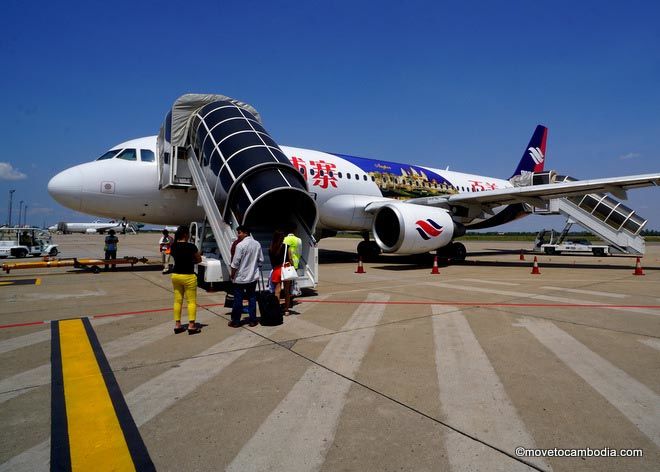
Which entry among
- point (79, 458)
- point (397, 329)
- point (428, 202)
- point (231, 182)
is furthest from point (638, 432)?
point (428, 202)

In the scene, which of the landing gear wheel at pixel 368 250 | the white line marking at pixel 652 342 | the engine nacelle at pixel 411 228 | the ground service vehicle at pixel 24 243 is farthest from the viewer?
the ground service vehicle at pixel 24 243

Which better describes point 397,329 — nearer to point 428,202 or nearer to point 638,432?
point 638,432

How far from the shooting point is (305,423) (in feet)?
9.73

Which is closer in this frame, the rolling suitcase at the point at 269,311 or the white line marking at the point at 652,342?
the white line marking at the point at 652,342

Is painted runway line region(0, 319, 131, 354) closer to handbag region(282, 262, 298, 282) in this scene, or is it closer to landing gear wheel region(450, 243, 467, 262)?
handbag region(282, 262, 298, 282)

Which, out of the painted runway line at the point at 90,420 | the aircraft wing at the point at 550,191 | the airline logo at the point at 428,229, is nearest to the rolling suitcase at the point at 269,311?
the painted runway line at the point at 90,420

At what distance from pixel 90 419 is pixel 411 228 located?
1154 centimetres

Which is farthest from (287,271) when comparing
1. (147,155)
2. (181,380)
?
(147,155)

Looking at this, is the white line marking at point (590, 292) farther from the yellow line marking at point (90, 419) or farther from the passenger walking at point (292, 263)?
the yellow line marking at point (90, 419)

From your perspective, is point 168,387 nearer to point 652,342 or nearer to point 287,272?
point 287,272

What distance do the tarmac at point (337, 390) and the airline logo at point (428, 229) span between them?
6.64m

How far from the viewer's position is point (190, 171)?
450 inches

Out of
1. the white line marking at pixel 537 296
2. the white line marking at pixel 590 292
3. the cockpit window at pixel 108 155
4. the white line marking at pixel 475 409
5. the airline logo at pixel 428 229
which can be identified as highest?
the cockpit window at pixel 108 155

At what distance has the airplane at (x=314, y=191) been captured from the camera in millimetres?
9445
